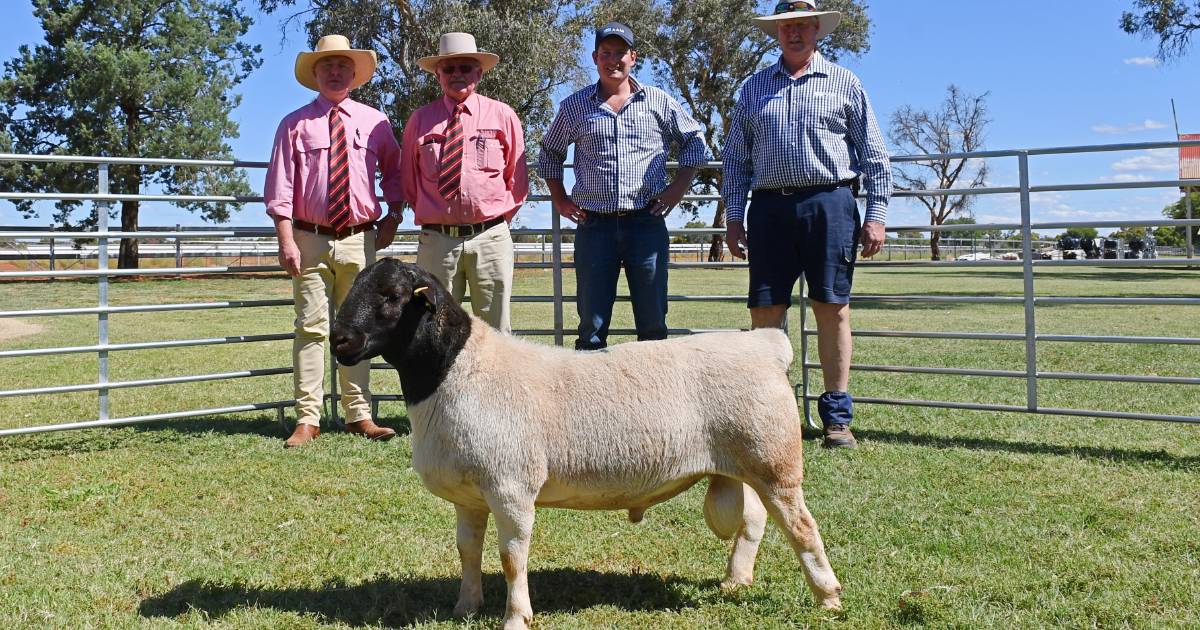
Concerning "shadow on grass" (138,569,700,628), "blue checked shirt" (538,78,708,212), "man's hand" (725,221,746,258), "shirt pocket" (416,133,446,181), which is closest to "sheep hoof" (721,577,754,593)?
"shadow on grass" (138,569,700,628)

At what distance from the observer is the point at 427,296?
11.9 feet

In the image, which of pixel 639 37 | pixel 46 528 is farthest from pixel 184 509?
pixel 639 37

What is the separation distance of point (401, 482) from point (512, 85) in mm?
23126

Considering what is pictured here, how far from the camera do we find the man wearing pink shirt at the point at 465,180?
6453 millimetres

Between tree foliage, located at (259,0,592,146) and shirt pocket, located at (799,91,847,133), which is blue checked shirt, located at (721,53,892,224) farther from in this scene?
tree foliage, located at (259,0,592,146)

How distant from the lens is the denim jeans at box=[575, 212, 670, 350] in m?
6.12

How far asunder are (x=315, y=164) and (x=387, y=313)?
3.68 metres

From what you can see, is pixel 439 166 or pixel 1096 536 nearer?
pixel 1096 536

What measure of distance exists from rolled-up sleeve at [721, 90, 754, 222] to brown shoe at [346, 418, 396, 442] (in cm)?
318

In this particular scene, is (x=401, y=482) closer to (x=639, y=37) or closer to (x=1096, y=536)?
(x=1096, y=536)

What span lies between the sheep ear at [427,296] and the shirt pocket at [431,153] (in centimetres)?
300

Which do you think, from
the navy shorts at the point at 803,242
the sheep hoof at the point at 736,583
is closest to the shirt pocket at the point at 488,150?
the navy shorts at the point at 803,242

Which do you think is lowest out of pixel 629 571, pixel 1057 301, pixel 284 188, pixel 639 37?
pixel 629 571

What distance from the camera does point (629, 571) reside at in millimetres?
4457
